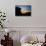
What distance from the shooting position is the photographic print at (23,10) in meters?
4.28

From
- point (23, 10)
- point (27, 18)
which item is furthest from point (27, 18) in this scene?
point (23, 10)

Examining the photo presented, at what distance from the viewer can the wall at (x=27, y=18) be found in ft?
14.0

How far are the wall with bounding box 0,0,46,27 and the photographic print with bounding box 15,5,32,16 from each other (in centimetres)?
9

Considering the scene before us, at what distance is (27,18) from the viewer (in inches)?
170

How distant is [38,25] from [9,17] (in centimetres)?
90

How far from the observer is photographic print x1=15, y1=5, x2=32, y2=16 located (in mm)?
4277

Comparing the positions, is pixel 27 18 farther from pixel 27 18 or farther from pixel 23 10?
pixel 23 10

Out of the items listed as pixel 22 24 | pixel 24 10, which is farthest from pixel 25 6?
pixel 22 24

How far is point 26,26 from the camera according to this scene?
170 inches

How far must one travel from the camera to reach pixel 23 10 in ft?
14.1

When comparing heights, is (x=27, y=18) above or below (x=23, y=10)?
below

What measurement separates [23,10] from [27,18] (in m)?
0.27

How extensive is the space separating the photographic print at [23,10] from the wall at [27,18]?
0.09m

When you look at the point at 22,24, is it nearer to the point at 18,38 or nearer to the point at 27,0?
the point at 18,38
